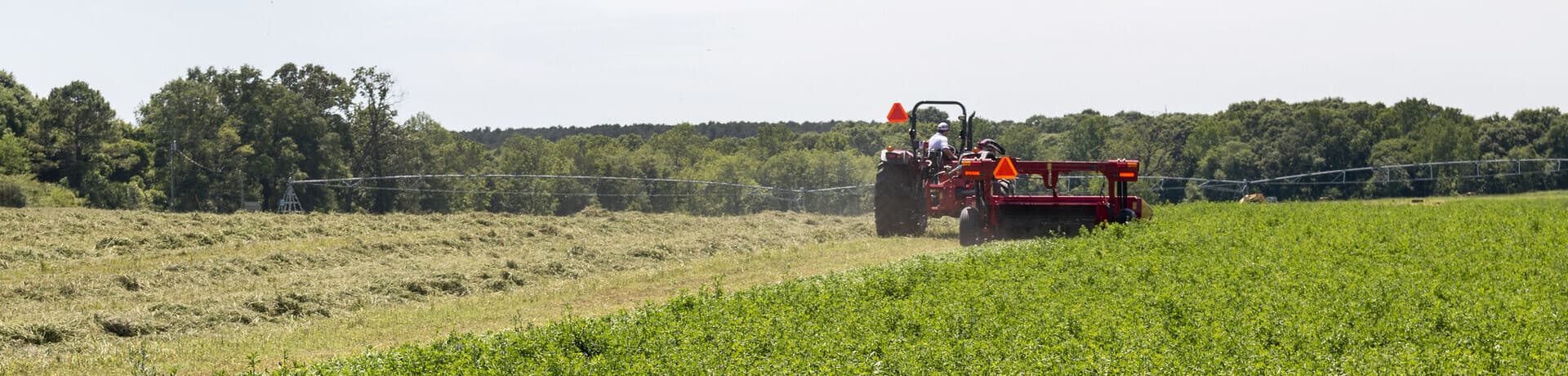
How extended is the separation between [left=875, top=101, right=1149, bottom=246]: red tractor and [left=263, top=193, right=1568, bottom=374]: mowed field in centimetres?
375

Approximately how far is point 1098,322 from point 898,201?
11.9 m

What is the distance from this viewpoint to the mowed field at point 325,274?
11148 mm

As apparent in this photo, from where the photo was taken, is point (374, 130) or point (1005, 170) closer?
point (1005, 170)

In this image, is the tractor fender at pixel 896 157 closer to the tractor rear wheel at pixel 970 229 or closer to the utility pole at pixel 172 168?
the tractor rear wheel at pixel 970 229

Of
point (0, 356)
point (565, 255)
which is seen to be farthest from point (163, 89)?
point (0, 356)

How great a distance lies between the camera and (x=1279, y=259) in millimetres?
13656

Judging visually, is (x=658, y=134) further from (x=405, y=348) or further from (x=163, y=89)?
(x=405, y=348)

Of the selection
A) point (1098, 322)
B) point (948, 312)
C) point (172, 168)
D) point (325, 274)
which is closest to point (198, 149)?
point (172, 168)

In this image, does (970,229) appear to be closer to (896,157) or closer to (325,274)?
(896,157)

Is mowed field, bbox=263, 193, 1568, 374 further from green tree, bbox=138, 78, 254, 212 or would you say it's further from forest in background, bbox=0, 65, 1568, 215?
green tree, bbox=138, 78, 254, 212

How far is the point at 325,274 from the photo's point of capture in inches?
656

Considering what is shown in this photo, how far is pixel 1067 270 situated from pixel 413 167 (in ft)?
149

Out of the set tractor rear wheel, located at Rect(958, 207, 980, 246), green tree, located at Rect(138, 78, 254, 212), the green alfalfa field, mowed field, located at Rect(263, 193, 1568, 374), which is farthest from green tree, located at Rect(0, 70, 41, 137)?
mowed field, located at Rect(263, 193, 1568, 374)

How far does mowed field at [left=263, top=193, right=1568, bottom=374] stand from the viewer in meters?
8.30
